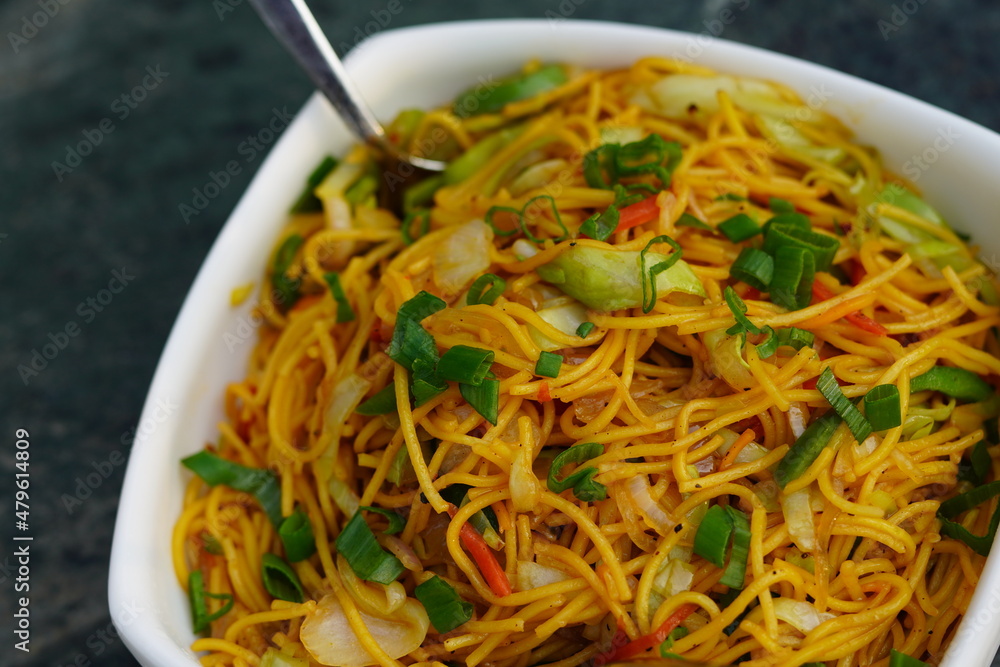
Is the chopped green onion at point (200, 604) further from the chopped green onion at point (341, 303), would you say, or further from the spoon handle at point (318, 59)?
the spoon handle at point (318, 59)

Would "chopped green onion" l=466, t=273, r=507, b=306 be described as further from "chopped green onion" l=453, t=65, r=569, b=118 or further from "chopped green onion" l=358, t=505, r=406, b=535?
"chopped green onion" l=453, t=65, r=569, b=118

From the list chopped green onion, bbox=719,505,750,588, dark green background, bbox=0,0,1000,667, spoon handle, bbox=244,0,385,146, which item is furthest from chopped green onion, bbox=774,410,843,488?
dark green background, bbox=0,0,1000,667

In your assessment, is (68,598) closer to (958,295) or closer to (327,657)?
(327,657)

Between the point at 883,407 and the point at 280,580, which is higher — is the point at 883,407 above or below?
below

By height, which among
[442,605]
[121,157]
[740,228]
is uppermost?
[121,157]

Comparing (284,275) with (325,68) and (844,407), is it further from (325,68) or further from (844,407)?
(844,407)

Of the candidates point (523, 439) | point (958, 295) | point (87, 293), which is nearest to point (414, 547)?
point (523, 439)

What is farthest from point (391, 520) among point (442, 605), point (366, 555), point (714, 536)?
point (714, 536)
